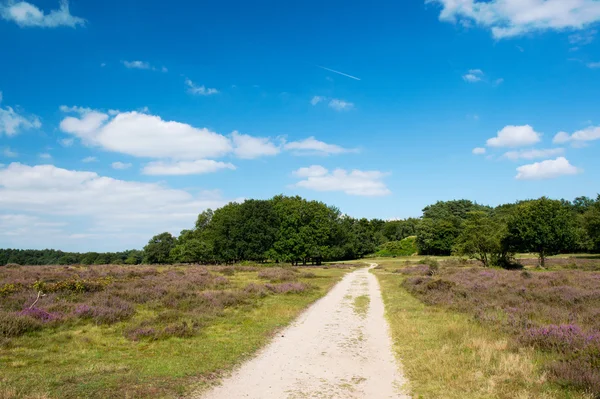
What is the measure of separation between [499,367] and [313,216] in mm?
66908

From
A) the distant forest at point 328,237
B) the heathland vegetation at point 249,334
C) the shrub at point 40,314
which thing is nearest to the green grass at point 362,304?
the heathland vegetation at point 249,334

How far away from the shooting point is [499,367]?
9.59 meters

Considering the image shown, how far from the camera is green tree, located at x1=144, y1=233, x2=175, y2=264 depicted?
4304 inches

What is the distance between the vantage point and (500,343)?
38.6 feet

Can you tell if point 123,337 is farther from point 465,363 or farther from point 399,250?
point 399,250

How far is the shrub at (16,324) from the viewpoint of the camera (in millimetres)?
12648

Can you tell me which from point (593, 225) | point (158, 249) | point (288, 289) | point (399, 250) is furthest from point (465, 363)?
point (399, 250)

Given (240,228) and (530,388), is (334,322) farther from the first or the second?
(240,228)

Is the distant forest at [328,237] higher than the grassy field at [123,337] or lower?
higher

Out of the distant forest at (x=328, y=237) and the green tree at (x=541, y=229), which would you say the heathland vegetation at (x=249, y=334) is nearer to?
the distant forest at (x=328, y=237)

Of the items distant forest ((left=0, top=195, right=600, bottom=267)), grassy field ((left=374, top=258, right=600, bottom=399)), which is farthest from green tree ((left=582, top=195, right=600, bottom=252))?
grassy field ((left=374, top=258, right=600, bottom=399))

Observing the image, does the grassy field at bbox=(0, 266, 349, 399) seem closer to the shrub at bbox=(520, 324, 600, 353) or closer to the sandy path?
the sandy path

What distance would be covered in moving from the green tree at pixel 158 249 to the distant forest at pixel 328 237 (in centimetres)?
30

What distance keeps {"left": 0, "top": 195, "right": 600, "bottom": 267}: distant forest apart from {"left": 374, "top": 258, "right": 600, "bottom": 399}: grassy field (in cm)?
2772
